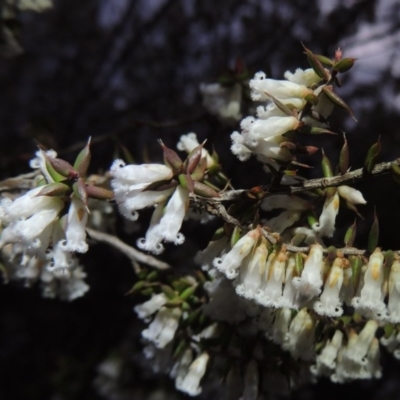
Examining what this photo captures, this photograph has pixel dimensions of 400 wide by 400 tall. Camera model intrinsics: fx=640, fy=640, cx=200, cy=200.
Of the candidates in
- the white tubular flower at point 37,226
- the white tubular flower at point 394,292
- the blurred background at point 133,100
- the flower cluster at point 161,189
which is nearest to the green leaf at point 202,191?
the flower cluster at point 161,189

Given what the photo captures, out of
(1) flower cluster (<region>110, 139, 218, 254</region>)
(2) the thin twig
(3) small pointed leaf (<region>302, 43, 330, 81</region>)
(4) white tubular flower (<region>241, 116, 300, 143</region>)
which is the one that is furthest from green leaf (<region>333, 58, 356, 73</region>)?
(2) the thin twig

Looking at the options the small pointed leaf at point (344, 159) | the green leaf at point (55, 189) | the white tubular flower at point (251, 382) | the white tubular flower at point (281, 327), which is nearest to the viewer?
the green leaf at point (55, 189)

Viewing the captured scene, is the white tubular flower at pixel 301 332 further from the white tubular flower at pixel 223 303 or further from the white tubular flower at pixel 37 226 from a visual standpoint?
the white tubular flower at pixel 37 226

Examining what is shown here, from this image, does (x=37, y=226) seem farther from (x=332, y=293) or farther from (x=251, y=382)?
(x=251, y=382)

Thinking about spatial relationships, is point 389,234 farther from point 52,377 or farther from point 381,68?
point 52,377

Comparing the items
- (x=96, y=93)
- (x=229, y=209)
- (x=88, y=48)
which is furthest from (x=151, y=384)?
(x=229, y=209)

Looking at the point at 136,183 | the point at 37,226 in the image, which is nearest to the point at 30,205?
the point at 37,226

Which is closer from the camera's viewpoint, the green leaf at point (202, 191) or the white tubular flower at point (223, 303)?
the green leaf at point (202, 191)

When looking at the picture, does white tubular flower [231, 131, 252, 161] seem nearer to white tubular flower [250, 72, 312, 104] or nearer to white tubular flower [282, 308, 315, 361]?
white tubular flower [250, 72, 312, 104]
